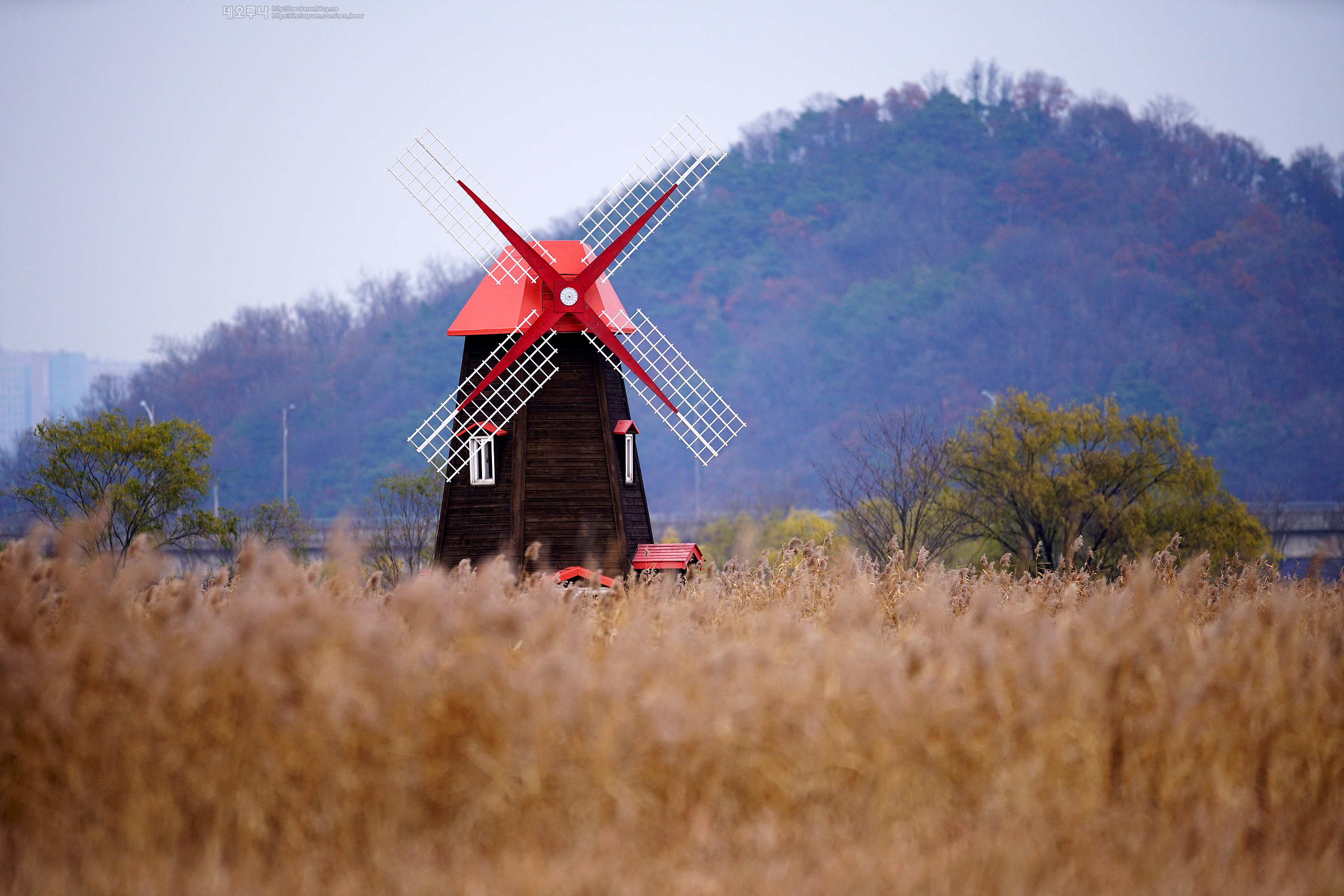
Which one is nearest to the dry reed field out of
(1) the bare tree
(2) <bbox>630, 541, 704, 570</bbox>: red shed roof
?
(2) <bbox>630, 541, 704, 570</bbox>: red shed roof

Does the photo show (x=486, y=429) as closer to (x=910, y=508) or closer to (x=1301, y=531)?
(x=910, y=508)

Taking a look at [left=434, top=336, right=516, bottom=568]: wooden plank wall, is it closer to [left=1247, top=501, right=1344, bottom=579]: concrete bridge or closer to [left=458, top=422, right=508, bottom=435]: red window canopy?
[left=458, top=422, right=508, bottom=435]: red window canopy

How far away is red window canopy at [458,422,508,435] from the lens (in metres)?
16.7

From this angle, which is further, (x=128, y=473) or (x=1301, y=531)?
(x=1301, y=531)

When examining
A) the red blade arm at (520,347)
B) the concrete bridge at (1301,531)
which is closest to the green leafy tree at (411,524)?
the red blade arm at (520,347)

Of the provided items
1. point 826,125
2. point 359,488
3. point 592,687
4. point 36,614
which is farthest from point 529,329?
point 826,125

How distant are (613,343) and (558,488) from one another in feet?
7.04

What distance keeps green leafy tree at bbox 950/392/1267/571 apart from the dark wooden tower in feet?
60.8

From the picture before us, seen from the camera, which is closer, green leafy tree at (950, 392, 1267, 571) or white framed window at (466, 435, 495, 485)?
white framed window at (466, 435, 495, 485)

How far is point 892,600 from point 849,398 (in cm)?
→ 8246

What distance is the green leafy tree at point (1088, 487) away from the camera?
3359 cm

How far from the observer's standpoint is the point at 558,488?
54.6 ft

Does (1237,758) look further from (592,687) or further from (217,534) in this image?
(217,534)

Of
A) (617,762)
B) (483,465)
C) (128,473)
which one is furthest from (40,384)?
(617,762)
